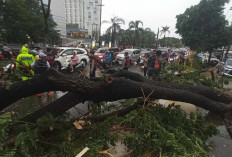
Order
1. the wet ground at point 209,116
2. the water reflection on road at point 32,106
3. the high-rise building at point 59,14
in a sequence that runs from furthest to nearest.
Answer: the high-rise building at point 59,14 < the water reflection on road at point 32,106 < the wet ground at point 209,116

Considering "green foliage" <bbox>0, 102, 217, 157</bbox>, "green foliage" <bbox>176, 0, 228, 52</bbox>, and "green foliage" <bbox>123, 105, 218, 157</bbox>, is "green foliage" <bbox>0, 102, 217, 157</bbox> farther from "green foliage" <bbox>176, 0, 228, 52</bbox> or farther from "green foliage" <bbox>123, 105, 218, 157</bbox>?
"green foliage" <bbox>176, 0, 228, 52</bbox>

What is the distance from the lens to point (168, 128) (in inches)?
93.6

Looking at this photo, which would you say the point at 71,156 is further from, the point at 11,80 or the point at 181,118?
the point at 11,80

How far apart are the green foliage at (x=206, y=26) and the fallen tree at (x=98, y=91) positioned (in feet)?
49.9

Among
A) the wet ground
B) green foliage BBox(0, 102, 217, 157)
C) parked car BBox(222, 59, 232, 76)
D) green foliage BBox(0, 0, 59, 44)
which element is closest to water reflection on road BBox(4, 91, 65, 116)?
the wet ground

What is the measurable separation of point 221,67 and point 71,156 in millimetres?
13901

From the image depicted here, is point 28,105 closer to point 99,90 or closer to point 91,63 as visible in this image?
point 91,63

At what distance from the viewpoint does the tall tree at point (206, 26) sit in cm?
1481

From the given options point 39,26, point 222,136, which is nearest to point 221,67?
point 222,136

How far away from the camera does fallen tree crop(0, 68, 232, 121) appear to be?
8.02 ft

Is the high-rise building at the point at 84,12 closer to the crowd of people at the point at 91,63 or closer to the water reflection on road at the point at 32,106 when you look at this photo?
the crowd of people at the point at 91,63

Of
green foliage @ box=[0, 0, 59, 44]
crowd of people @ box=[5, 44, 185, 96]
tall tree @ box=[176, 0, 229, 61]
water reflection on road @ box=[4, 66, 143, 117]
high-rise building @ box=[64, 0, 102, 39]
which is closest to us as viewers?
crowd of people @ box=[5, 44, 185, 96]

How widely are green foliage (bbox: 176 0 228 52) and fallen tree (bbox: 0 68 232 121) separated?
1521cm

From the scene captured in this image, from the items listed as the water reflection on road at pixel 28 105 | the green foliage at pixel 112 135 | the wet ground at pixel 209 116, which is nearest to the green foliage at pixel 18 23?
the water reflection on road at pixel 28 105
